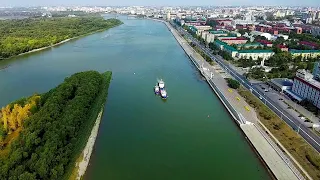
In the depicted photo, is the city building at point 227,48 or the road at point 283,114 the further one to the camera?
the city building at point 227,48

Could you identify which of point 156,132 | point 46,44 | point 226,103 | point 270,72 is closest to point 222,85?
point 226,103

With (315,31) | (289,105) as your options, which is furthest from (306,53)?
(315,31)

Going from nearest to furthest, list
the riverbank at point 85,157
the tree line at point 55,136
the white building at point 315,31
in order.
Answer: the tree line at point 55,136 < the riverbank at point 85,157 < the white building at point 315,31

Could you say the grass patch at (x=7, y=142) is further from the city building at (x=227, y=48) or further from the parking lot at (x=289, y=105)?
the city building at (x=227, y=48)

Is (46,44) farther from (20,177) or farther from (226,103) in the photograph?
(20,177)

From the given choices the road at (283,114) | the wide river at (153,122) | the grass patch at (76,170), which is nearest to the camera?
the grass patch at (76,170)

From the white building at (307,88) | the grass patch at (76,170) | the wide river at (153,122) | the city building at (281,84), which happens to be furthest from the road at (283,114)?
the grass patch at (76,170)

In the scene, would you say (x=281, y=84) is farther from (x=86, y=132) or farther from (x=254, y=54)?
(x=86, y=132)
